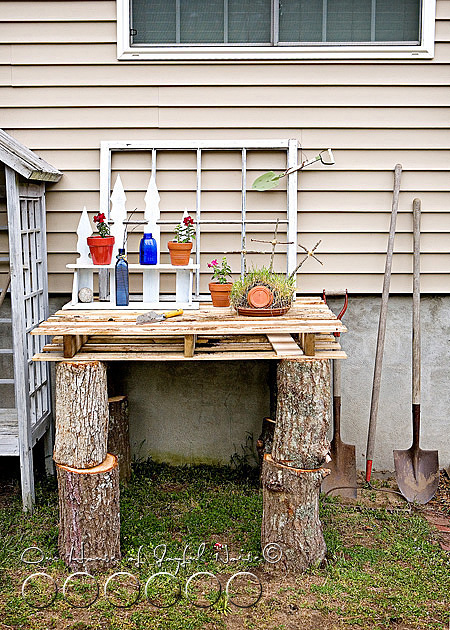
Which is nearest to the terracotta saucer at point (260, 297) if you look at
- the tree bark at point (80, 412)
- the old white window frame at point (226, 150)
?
the old white window frame at point (226, 150)

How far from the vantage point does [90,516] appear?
10.9 feet

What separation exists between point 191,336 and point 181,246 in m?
0.73

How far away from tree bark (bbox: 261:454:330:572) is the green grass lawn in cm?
9

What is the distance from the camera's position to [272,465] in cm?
336

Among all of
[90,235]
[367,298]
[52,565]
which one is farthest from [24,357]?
[367,298]

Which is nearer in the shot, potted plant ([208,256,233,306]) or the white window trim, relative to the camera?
potted plant ([208,256,233,306])

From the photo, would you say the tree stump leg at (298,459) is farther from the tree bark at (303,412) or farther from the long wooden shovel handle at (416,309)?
the long wooden shovel handle at (416,309)

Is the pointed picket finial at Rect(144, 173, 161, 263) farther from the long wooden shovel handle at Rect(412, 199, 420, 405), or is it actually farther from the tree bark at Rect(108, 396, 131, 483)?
the long wooden shovel handle at Rect(412, 199, 420, 405)

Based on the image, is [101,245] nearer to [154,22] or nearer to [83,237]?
[83,237]

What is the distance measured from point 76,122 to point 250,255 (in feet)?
4.54

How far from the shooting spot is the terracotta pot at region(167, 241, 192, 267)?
154 inches

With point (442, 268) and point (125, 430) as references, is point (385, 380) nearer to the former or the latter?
point (442, 268)

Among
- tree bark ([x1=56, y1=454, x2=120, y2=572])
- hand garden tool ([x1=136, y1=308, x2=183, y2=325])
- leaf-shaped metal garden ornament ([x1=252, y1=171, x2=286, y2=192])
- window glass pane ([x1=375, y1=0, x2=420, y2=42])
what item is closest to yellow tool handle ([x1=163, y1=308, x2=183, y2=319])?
hand garden tool ([x1=136, y1=308, x2=183, y2=325])

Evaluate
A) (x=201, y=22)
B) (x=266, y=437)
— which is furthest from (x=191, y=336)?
(x=201, y=22)
